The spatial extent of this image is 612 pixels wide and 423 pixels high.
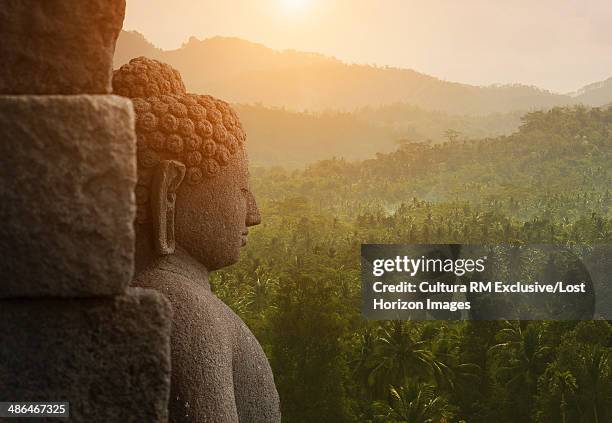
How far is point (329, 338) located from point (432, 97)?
76.6 metres

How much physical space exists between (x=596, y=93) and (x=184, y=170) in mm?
Answer: 88590

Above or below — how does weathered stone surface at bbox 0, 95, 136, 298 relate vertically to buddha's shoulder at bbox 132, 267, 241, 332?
above

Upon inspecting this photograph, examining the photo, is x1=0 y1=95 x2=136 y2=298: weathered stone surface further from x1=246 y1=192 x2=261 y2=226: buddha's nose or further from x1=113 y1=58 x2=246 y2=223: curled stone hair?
x1=246 y1=192 x2=261 y2=226: buddha's nose

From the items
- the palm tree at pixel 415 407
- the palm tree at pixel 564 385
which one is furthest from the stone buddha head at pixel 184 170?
the palm tree at pixel 564 385

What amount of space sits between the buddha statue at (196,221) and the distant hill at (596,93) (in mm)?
83524

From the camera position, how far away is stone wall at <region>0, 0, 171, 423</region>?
1.68 meters

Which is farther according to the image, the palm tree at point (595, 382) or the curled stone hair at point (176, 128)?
the palm tree at point (595, 382)

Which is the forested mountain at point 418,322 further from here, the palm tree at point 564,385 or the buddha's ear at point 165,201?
the buddha's ear at point 165,201

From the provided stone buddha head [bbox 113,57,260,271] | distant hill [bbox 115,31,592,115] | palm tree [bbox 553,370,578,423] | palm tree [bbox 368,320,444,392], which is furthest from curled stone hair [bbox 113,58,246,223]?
distant hill [bbox 115,31,592,115]

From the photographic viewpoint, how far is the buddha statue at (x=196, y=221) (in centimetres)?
275

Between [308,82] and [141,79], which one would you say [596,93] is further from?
[141,79]

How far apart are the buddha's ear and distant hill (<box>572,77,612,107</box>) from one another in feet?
275

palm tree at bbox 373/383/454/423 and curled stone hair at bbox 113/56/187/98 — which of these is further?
palm tree at bbox 373/383/454/423

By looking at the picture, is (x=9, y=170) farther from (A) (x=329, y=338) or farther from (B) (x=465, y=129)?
(B) (x=465, y=129)
